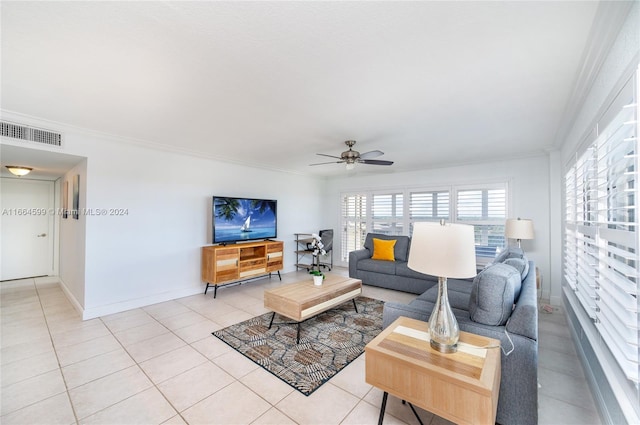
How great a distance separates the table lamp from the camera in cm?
135

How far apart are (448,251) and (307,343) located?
1.95m

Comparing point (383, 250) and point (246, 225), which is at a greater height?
point (246, 225)

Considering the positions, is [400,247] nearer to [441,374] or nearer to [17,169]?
[441,374]

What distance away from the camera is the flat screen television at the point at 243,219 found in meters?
4.49

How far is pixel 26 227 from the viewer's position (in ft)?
17.4

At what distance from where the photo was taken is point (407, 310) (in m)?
2.05

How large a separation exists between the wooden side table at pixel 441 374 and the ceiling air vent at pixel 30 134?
4114 millimetres

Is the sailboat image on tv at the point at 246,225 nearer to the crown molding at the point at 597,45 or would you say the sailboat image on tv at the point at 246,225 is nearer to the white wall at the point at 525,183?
the white wall at the point at 525,183

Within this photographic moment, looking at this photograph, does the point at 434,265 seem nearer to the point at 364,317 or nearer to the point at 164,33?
the point at 164,33

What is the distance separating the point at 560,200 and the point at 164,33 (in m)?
5.09

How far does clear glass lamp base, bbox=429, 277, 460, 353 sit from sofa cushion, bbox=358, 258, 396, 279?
315 centimetres

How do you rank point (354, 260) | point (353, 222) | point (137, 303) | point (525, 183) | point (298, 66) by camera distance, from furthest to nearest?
point (353, 222), point (354, 260), point (525, 183), point (137, 303), point (298, 66)

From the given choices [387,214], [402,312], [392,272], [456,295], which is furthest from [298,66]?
[387,214]

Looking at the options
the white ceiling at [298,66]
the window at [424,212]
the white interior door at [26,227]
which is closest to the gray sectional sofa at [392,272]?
the window at [424,212]
